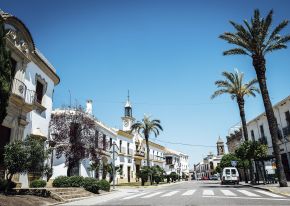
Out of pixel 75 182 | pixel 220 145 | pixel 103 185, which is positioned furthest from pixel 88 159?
pixel 220 145

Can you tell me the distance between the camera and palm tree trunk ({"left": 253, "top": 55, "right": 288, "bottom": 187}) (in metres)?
20.1

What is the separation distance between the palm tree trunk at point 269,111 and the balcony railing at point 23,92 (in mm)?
17068

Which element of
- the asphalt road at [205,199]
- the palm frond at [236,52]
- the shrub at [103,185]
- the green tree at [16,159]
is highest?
the palm frond at [236,52]

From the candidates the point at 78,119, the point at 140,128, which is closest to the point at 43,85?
the point at 78,119

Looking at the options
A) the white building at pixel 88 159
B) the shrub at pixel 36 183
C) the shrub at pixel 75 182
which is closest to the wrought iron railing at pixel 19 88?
the shrub at pixel 36 183

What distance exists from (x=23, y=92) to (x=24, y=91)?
17cm

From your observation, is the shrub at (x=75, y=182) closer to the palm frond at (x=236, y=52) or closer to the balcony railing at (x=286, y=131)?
the palm frond at (x=236, y=52)

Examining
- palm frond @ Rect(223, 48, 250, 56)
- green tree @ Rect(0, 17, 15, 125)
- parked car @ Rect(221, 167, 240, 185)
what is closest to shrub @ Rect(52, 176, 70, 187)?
green tree @ Rect(0, 17, 15, 125)

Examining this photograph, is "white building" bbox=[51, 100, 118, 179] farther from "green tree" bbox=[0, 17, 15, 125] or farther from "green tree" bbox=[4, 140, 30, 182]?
"green tree" bbox=[0, 17, 15, 125]

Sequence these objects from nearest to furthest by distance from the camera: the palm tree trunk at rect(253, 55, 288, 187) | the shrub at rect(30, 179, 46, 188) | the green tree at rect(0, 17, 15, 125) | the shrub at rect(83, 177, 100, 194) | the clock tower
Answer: the green tree at rect(0, 17, 15, 125) → the shrub at rect(30, 179, 46, 188) → the shrub at rect(83, 177, 100, 194) → the palm tree trunk at rect(253, 55, 288, 187) → the clock tower

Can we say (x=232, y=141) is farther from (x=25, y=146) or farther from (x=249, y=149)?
(x=25, y=146)

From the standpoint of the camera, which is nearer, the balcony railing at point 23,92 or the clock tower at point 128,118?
the balcony railing at point 23,92

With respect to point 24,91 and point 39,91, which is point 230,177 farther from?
point 24,91

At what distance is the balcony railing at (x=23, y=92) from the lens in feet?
48.9
